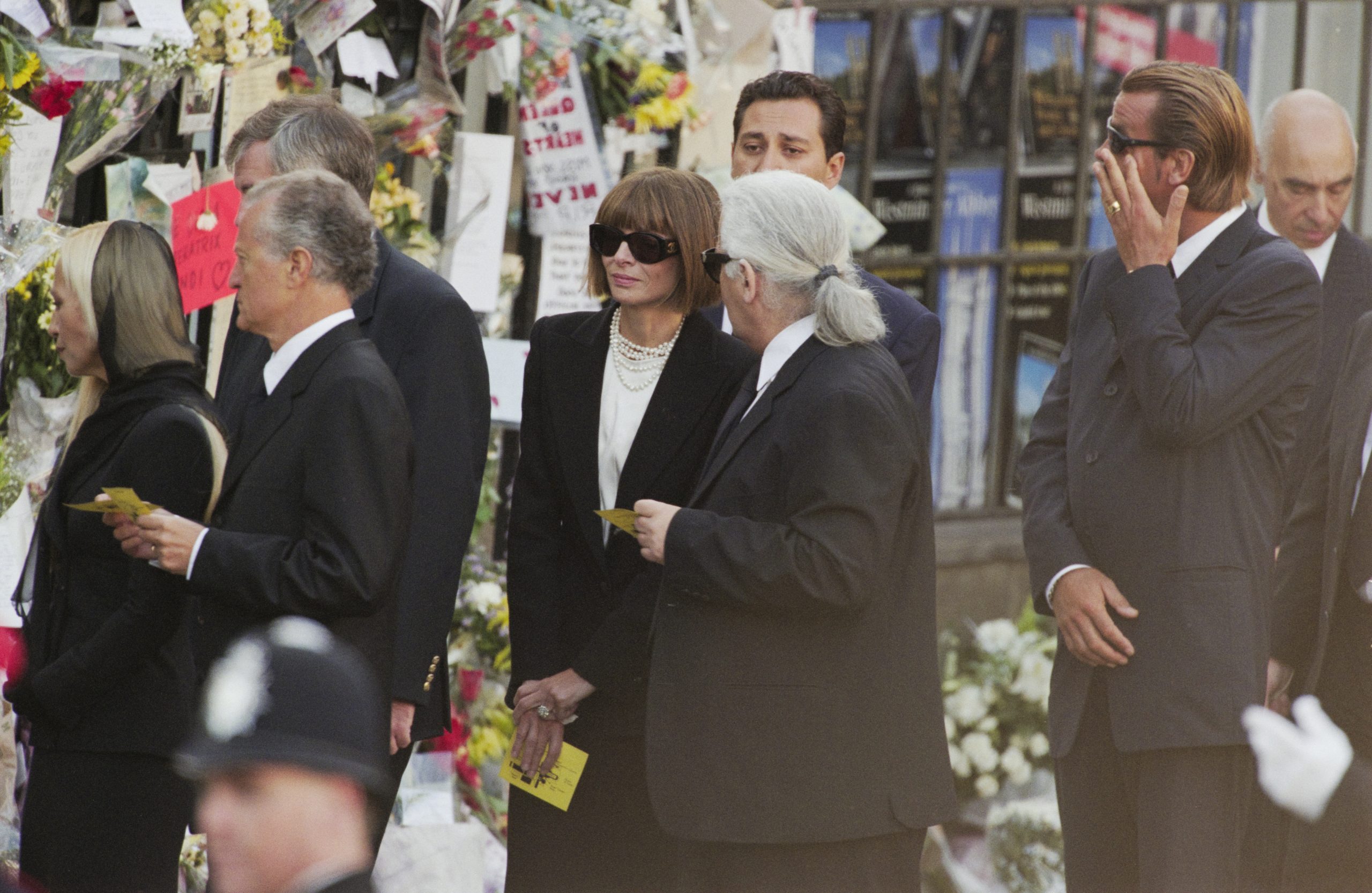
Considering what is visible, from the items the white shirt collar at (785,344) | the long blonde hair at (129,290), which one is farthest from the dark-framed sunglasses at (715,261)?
the long blonde hair at (129,290)

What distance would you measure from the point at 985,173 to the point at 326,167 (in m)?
4.51

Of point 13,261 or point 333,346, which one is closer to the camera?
point 333,346

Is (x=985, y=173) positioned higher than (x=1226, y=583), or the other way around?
(x=985, y=173)

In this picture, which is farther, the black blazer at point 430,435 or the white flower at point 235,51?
the white flower at point 235,51

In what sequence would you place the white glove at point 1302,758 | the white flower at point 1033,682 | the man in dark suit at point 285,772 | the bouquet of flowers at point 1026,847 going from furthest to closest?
the white flower at point 1033,682
the bouquet of flowers at point 1026,847
the white glove at point 1302,758
the man in dark suit at point 285,772

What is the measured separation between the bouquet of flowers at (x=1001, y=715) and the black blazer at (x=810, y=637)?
3522 millimetres

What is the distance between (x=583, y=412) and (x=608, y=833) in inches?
36.3

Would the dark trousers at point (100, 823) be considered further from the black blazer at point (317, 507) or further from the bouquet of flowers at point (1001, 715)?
the bouquet of flowers at point (1001, 715)

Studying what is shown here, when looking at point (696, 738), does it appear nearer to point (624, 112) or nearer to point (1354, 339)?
point (1354, 339)

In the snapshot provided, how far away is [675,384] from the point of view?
3879mm

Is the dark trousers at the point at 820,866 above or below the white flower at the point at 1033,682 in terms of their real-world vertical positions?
above

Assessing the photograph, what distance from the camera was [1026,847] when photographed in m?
6.65

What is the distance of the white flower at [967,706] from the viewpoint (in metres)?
6.67

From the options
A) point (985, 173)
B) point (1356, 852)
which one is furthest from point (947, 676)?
point (1356, 852)
